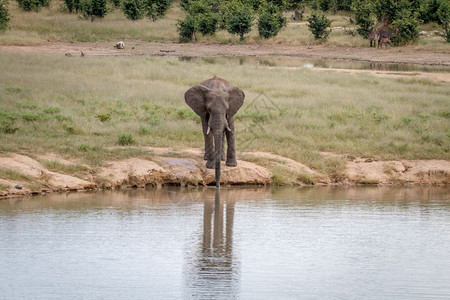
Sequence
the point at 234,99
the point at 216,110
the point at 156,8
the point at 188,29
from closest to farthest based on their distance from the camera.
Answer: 1. the point at 216,110
2. the point at 234,99
3. the point at 188,29
4. the point at 156,8

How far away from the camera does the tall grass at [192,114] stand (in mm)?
16844

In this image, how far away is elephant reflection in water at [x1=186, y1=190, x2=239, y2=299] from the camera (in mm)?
8594

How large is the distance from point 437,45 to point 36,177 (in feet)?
105

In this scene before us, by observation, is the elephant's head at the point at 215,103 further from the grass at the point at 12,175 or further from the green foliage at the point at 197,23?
the green foliage at the point at 197,23

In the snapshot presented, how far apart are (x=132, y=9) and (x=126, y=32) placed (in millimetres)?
6130

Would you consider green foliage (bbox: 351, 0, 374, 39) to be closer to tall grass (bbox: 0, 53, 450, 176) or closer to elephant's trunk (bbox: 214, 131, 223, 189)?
tall grass (bbox: 0, 53, 450, 176)

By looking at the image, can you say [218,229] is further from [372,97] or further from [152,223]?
[372,97]

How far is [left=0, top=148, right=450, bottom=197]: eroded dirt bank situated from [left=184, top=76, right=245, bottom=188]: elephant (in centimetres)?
42

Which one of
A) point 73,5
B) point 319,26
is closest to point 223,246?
point 319,26

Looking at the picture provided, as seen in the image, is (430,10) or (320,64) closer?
(320,64)

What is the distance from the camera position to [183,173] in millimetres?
15133

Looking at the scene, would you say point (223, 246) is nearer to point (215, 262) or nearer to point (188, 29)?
point (215, 262)

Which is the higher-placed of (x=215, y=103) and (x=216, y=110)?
(x=215, y=103)

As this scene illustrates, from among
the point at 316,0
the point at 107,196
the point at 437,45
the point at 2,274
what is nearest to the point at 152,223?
the point at 107,196
